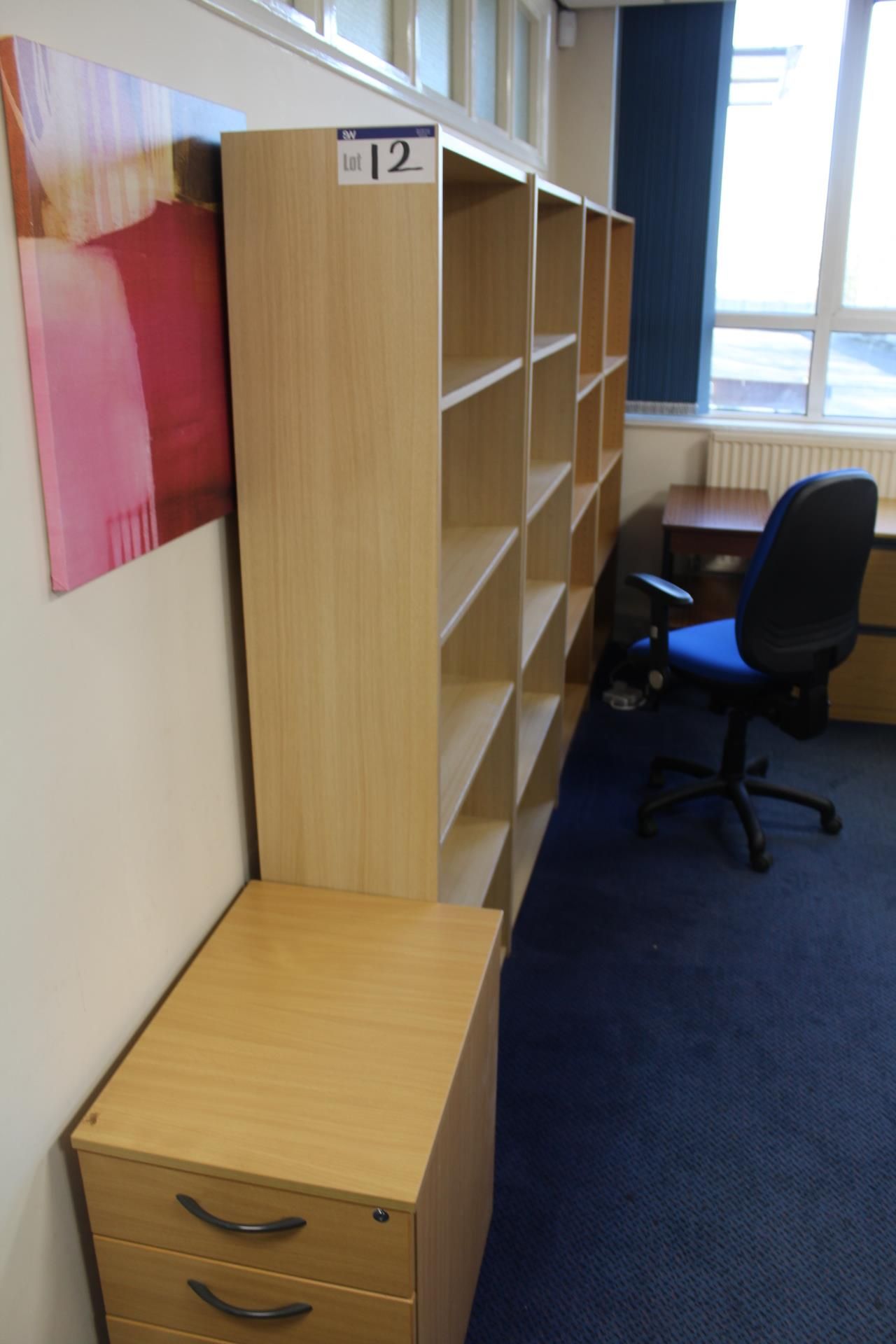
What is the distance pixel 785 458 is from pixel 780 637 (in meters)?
1.90

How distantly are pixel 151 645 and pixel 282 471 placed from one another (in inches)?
13.7

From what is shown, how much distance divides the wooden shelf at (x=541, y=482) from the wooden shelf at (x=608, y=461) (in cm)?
92

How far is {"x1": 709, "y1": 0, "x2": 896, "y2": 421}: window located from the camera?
4.40 m

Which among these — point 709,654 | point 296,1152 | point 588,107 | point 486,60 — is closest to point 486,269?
point 709,654

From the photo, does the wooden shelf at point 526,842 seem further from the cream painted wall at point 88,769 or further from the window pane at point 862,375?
the window pane at point 862,375

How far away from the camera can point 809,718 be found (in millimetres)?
3176

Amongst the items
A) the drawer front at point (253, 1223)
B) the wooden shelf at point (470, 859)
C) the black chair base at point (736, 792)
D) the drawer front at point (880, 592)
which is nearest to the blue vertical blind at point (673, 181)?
the drawer front at point (880, 592)

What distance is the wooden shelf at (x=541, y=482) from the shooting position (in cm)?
263

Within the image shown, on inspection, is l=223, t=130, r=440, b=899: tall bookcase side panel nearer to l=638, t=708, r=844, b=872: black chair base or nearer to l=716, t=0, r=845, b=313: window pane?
l=638, t=708, r=844, b=872: black chair base

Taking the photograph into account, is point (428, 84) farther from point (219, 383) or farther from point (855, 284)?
point (855, 284)

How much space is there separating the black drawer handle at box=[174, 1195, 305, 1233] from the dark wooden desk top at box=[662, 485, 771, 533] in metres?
→ 3.14

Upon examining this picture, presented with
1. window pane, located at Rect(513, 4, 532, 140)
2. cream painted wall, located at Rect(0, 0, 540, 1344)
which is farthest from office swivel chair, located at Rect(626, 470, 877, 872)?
window pane, located at Rect(513, 4, 532, 140)

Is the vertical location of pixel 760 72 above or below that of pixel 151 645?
above

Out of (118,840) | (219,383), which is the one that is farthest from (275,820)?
(219,383)
